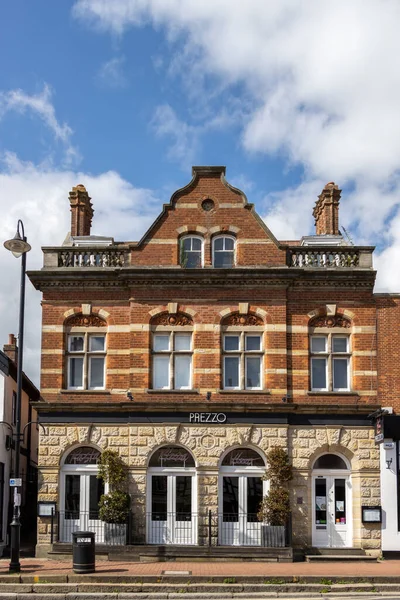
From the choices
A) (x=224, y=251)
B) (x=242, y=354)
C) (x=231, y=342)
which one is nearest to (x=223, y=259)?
(x=224, y=251)

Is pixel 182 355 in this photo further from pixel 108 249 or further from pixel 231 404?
pixel 108 249

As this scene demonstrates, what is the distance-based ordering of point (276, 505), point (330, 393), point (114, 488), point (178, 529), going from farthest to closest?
point (330, 393), point (178, 529), point (114, 488), point (276, 505)

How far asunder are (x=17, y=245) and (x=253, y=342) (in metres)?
8.93

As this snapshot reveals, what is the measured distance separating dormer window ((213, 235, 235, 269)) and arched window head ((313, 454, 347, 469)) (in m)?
7.22

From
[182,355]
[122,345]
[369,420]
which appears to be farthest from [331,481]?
[122,345]

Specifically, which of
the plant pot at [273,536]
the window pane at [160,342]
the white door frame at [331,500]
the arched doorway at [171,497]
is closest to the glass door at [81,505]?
the arched doorway at [171,497]

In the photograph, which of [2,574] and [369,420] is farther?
[369,420]

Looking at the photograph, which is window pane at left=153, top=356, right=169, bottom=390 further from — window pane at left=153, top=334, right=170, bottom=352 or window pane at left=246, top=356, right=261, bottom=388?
window pane at left=246, top=356, right=261, bottom=388

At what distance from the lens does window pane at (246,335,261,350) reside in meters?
27.7

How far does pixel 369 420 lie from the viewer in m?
27.0

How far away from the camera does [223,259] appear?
1113 inches

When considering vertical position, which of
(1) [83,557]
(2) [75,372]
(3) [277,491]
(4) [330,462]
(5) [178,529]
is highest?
(2) [75,372]

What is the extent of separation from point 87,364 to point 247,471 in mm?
6467

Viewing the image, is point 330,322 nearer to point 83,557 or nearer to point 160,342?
point 160,342
